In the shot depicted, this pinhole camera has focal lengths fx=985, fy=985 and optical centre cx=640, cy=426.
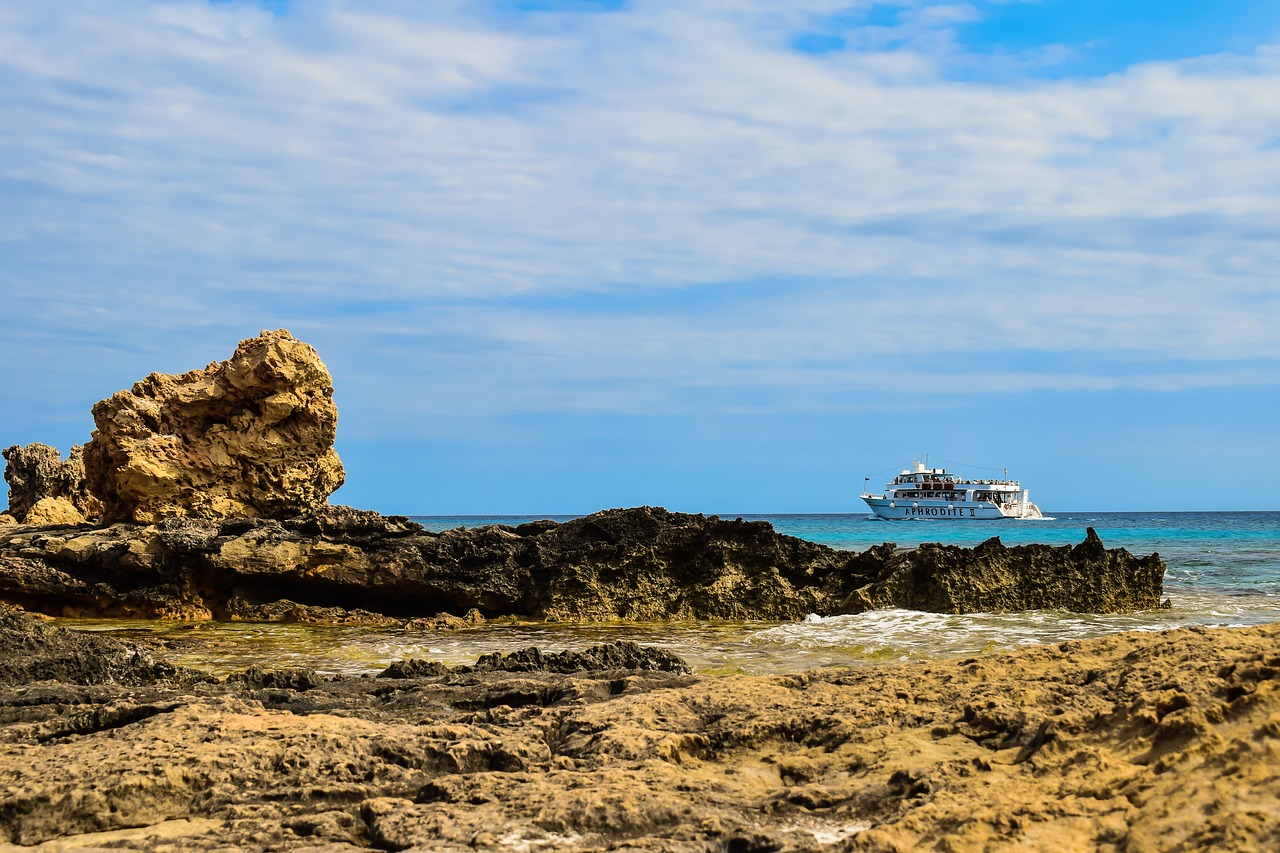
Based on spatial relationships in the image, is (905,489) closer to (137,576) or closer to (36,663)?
(137,576)

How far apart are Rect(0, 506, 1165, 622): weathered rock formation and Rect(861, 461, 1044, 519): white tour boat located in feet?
155

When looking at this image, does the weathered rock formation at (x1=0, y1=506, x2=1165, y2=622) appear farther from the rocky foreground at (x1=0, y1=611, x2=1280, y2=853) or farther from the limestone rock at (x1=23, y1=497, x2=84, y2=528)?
the rocky foreground at (x1=0, y1=611, x2=1280, y2=853)

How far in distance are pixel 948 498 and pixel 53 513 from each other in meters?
50.5

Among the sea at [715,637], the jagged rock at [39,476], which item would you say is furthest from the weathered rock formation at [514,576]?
the jagged rock at [39,476]

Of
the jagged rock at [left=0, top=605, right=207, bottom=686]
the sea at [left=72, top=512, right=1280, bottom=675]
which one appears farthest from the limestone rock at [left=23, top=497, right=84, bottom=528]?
the jagged rock at [left=0, top=605, right=207, bottom=686]

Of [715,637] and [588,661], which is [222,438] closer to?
[715,637]

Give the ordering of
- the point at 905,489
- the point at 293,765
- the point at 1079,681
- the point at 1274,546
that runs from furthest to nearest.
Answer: the point at 905,489 < the point at 1274,546 < the point at 1079,681 < the point at 293,765

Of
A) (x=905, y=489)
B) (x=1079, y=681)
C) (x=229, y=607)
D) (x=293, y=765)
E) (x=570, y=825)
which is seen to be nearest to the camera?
(x=570, y=825)

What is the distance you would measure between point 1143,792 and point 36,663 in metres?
6.53

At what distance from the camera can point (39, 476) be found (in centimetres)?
2214

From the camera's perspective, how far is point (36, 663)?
6.47 meters

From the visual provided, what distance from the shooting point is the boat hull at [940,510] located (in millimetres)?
58375

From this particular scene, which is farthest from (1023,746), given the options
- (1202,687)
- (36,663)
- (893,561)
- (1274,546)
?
(1274,546)

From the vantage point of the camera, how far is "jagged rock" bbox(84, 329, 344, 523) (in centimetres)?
1395
